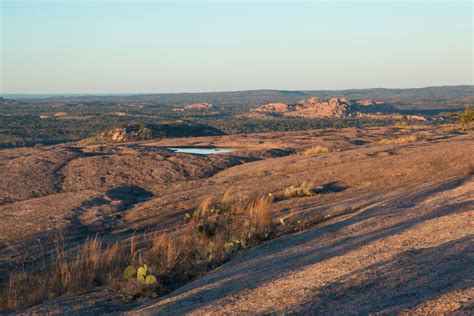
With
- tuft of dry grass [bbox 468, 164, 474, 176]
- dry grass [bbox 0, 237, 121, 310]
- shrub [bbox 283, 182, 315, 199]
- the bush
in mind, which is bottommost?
dry grass [bbox 0, 237, 121, 310]

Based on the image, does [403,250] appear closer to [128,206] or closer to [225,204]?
[225,204]

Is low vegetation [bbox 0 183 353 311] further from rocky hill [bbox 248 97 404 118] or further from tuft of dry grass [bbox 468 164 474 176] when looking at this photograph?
rocky hill [bbox 248 97 404 118]

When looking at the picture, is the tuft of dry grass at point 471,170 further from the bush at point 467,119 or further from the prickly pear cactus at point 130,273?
the bush at point 467,119

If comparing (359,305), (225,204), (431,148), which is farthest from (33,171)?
(359,305)

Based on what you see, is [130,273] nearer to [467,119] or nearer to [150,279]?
[150,279]

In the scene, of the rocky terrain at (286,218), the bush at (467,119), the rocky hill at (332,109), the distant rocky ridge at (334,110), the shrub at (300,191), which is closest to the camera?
the rocky terrain at (286,218)

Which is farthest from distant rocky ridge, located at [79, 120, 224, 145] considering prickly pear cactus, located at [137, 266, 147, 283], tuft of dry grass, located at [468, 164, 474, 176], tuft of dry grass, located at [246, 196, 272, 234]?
prickly pear cactus, located at [137, 266, 147, 283]

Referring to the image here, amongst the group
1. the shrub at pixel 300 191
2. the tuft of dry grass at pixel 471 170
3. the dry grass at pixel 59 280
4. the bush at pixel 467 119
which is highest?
the bush at pixel 467 119

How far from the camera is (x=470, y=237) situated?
21.4 feet

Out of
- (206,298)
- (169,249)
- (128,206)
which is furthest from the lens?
(128,206)

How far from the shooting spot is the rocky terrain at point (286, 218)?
17.0 feet

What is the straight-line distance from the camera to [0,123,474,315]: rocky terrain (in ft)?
17.0

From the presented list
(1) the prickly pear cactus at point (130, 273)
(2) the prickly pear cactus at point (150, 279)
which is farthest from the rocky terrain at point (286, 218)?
(1) the prickly pear cactus at point (130, 273)

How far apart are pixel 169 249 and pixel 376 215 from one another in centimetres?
346
